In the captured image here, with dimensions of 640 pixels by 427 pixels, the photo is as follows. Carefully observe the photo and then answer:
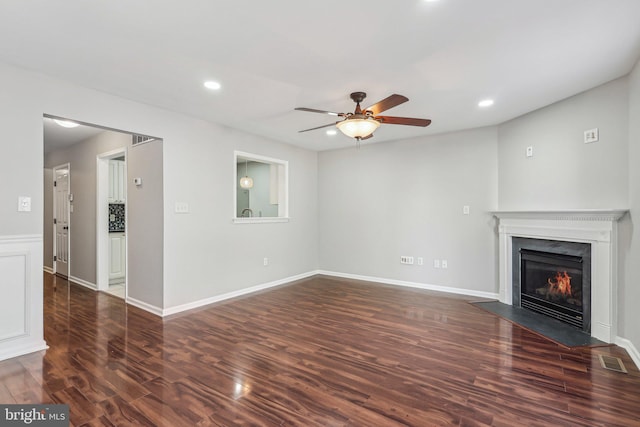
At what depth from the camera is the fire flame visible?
3568 mm

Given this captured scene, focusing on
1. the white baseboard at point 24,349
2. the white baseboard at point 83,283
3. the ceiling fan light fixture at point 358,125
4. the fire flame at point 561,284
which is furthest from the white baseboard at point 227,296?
the fire flame at point 561,284

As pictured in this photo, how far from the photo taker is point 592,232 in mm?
3164

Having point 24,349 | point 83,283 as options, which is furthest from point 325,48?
point 83,283

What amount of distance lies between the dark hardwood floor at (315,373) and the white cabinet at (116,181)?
2220 mm

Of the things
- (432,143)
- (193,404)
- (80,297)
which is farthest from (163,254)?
(432,143)

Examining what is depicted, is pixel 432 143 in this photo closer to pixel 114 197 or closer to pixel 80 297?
pixel 114 197

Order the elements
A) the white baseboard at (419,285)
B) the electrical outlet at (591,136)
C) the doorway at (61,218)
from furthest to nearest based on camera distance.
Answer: the doorway at (61,218) < the white baseboard at (419,285) < the electrical outlet at (591,136)

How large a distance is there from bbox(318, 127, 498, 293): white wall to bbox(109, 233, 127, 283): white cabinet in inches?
141

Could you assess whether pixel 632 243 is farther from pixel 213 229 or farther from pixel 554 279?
pixel 213 229

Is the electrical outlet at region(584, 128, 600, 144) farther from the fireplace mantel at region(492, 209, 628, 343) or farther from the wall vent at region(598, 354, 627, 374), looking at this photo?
the wall vent at region(598, 354, 627, 374)

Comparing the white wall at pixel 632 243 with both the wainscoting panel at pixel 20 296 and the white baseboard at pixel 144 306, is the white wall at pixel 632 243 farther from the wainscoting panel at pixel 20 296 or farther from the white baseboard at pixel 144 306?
the wainscoting panel at pixel 20 296

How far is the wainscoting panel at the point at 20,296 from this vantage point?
8.75ft

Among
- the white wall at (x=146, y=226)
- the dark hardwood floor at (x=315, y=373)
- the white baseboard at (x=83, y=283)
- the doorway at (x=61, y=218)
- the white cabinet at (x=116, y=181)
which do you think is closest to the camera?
the dark hardwood floor at (x=315, y=373)

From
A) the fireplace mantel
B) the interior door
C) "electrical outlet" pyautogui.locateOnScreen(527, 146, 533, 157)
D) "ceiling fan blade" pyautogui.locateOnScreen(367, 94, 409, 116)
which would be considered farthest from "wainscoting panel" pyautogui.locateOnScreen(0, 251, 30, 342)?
"electrical outlet" pyautogui.locateOnScreen(527, 146, 533, 157)
